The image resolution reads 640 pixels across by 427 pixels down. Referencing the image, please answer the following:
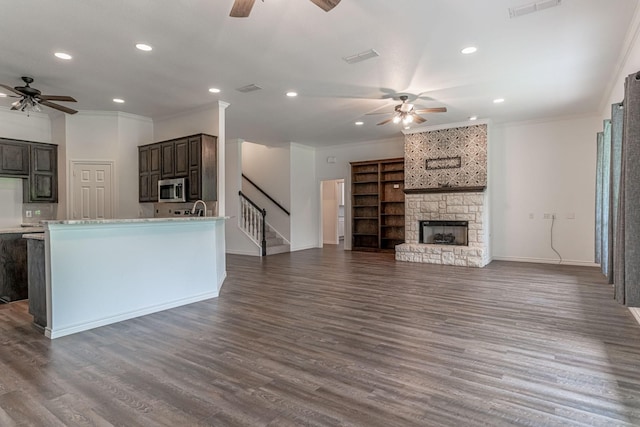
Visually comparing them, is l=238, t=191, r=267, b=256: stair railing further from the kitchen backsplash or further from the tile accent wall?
the kitchen backsplash

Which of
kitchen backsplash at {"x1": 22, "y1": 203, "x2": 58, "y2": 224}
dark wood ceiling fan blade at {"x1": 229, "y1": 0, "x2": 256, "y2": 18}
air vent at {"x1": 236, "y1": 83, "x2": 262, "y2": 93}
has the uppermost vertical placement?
air vent at {"x1": 236, "y1": 83, "x2": 262, "y2": 93}

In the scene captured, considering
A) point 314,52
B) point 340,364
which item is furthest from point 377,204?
point 340,364

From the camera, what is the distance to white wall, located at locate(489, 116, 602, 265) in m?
7.00

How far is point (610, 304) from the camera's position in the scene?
14.0ft

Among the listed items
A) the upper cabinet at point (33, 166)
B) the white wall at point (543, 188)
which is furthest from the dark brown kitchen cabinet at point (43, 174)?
the white wall at point (543, 188)

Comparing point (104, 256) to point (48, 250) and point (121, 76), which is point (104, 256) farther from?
point (121, 76)

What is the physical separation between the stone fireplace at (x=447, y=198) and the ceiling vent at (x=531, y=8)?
4385 mm

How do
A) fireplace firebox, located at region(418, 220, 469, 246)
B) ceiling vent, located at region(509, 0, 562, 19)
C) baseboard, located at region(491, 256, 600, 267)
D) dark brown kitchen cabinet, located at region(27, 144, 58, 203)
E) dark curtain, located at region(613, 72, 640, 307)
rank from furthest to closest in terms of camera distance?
fireplace firebox, located at region(418, 220, 469, 246) < baseboard, located at region(491, 256, 600, 267) < dark brown kitchen cabinet, located at region(27, 144, 58, 203) < ceiling vent, located at region(509, 0, 562, 19) < dark curtain, located at region(613, 72, 640, 307)

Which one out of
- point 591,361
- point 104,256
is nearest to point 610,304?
point 591,361

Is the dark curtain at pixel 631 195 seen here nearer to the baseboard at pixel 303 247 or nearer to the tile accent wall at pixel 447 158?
the tile accent wall at pixel 447 158

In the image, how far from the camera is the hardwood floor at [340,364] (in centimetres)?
208

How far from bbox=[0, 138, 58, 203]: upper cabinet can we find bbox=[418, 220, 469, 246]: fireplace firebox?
734 centimetres

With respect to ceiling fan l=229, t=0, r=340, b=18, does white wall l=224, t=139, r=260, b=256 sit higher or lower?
lower

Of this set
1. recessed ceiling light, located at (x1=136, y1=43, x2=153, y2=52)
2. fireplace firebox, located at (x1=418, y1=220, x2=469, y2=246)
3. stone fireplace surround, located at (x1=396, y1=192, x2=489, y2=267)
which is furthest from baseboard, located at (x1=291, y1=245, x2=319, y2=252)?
recessed ceiling light, located at (x1=136, y1=43, x2=153, y2=52)
